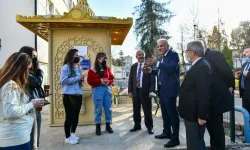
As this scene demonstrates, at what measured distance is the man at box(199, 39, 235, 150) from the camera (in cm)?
346

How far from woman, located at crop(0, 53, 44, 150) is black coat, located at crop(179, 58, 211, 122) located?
1936 mm

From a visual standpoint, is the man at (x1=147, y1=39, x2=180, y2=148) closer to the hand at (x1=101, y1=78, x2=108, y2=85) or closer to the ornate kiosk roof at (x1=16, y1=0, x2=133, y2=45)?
the hand at (x1=101, y1=78, x2=108, y2=85)

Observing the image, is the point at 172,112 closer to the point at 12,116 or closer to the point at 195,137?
the point at 195,137

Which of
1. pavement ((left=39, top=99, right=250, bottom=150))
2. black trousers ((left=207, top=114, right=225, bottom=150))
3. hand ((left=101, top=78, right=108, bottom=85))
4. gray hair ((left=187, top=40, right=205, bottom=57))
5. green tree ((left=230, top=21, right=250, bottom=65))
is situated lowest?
pavement ((left=39, top=99, right=250, bottom=150))

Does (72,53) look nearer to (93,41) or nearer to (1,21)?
(93,41)

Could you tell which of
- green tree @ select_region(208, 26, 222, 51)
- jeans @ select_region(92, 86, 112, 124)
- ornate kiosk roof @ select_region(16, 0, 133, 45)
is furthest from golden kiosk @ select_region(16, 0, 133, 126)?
green tree @ select_region(208, 26, 222, 51)

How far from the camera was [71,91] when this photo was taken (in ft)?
14.1

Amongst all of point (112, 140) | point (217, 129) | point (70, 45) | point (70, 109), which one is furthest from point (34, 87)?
point (70, 45)

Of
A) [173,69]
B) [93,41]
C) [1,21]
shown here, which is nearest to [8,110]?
[173,69]

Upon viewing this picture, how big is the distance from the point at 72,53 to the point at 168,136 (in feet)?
8.47

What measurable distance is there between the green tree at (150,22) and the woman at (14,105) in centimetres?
2850

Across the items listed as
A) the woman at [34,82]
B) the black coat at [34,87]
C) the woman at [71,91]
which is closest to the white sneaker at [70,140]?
the woman at [71,91]

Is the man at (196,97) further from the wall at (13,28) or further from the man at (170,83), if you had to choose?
the wall at (13,28)

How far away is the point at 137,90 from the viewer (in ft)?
17.4
